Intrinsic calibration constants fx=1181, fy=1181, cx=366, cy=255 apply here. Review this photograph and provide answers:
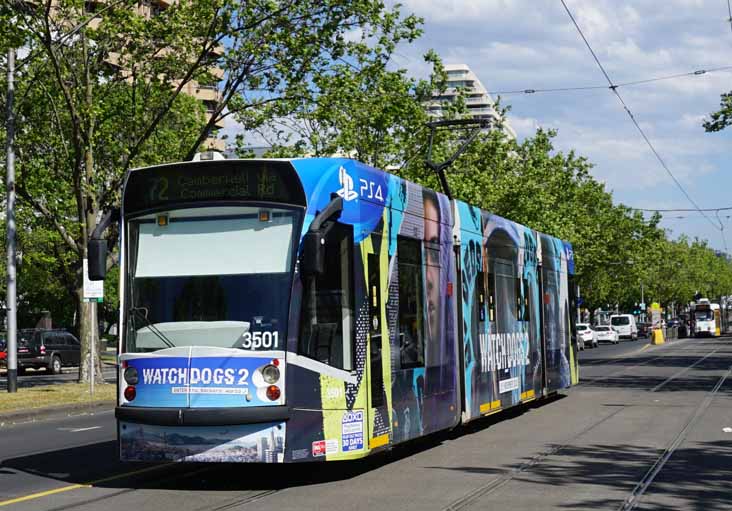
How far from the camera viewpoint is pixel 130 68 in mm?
27828

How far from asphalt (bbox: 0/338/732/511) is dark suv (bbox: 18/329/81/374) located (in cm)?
2426

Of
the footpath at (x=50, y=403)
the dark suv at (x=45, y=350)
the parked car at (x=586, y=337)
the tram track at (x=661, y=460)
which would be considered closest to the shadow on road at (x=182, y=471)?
the tram track at (x=661, y=460)

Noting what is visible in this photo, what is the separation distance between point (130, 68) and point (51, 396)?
8131 mm

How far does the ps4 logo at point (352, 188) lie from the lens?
11062 mm

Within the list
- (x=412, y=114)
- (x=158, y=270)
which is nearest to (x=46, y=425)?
(x=158, y=270)

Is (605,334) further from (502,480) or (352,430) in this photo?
(352,430)

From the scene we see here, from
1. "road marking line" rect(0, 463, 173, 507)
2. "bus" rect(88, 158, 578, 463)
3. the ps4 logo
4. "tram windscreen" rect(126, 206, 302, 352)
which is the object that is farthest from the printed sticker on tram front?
"road marking line" rect(0, 463, 173, 507)

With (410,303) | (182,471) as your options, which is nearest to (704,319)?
(410,303)

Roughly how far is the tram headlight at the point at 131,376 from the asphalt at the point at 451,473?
3.24 ft

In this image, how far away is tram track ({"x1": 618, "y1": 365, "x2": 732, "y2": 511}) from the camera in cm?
982

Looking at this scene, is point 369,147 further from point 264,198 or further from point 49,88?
point 264,198

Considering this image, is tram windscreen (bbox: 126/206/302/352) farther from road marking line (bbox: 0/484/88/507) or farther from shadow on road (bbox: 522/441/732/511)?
shadow on road (bbox: 522/441/732/511)

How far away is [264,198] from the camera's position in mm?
10766

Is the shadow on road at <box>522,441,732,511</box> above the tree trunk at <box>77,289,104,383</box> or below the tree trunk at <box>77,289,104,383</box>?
below
